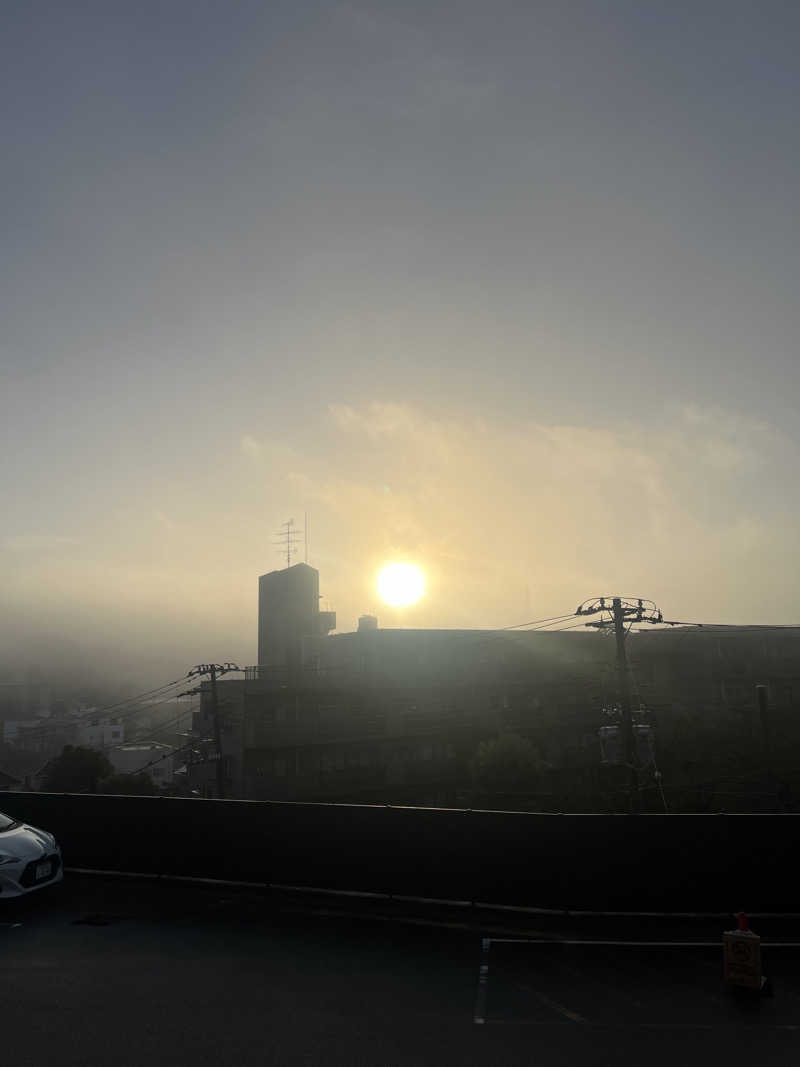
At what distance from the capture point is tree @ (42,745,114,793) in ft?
192

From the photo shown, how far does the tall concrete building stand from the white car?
276 ft

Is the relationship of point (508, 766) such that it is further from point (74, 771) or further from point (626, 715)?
point (74, 771)

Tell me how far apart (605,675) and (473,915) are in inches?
2468

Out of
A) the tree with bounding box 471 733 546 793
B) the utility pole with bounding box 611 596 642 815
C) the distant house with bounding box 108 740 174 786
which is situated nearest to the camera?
the utility pole with bounding box 611 596 642 815

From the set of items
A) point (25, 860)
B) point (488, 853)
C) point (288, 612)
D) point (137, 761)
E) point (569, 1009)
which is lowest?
point (137, 761)

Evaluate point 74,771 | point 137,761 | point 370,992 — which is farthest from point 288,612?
point 370,992

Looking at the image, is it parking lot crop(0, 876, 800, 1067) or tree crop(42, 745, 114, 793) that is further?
tree crop(42, 745, 114, 793)

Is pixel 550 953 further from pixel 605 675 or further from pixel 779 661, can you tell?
pixel 779 661

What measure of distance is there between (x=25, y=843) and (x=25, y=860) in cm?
39

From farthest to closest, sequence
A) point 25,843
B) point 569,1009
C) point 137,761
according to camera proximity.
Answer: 1. point 137,761
2. point 25,843
3. point 569,1009

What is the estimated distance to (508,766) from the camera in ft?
174

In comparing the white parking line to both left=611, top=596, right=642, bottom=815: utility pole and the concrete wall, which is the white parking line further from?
left=611, top=596, right=642, bottom=815: utility pole

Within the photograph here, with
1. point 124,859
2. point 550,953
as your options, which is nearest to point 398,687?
point 124,859

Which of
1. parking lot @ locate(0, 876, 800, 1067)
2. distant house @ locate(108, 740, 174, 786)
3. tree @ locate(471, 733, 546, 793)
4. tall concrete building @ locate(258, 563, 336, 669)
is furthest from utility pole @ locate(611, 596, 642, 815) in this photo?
distant house @ locate(108, 740, 174, 786)
